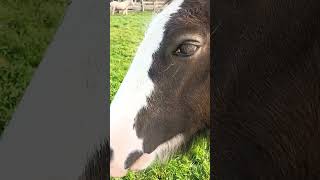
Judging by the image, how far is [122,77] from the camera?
233cm

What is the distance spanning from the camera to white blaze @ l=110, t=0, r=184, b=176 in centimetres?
231

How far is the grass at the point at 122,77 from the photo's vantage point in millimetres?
2330

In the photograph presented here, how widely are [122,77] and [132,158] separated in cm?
32

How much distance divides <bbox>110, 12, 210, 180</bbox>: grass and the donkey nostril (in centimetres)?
4

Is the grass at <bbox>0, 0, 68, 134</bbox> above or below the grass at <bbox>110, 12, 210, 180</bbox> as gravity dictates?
below

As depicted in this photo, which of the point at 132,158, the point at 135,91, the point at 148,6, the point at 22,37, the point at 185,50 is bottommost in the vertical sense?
the point at 22,37
